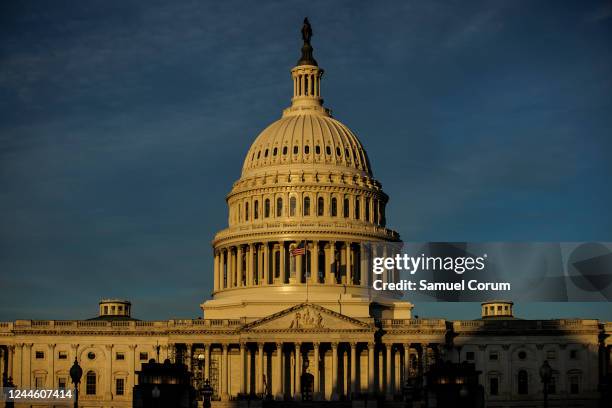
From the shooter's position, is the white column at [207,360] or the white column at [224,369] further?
the white column at [224,369]

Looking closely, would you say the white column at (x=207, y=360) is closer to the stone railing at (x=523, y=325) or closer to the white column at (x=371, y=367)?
the white column at (x=371, y=367)

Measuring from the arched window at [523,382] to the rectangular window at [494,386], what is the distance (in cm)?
277

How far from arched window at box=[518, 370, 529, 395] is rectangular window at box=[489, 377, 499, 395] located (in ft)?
9.08

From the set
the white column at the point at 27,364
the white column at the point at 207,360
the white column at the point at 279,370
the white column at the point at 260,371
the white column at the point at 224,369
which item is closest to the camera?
the white column at the point at 279,370

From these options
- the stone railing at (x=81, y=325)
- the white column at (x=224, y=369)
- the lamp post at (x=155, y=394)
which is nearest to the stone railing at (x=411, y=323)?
the white column at (x=224, y=369)

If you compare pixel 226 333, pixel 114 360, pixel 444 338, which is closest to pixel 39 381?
pixel 114 360

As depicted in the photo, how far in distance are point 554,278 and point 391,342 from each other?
2803cm

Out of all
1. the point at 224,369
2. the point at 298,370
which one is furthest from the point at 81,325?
the point at 298,370

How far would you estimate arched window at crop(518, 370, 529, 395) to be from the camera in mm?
195250

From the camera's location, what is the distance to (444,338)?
193875 mm

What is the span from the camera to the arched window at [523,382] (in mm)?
195250

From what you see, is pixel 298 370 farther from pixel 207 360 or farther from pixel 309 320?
pixel 207 360

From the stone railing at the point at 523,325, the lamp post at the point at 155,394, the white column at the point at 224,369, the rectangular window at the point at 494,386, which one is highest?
the stone railing at the point at 523,325

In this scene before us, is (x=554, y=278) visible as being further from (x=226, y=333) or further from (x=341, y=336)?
(x=226, y=333)
